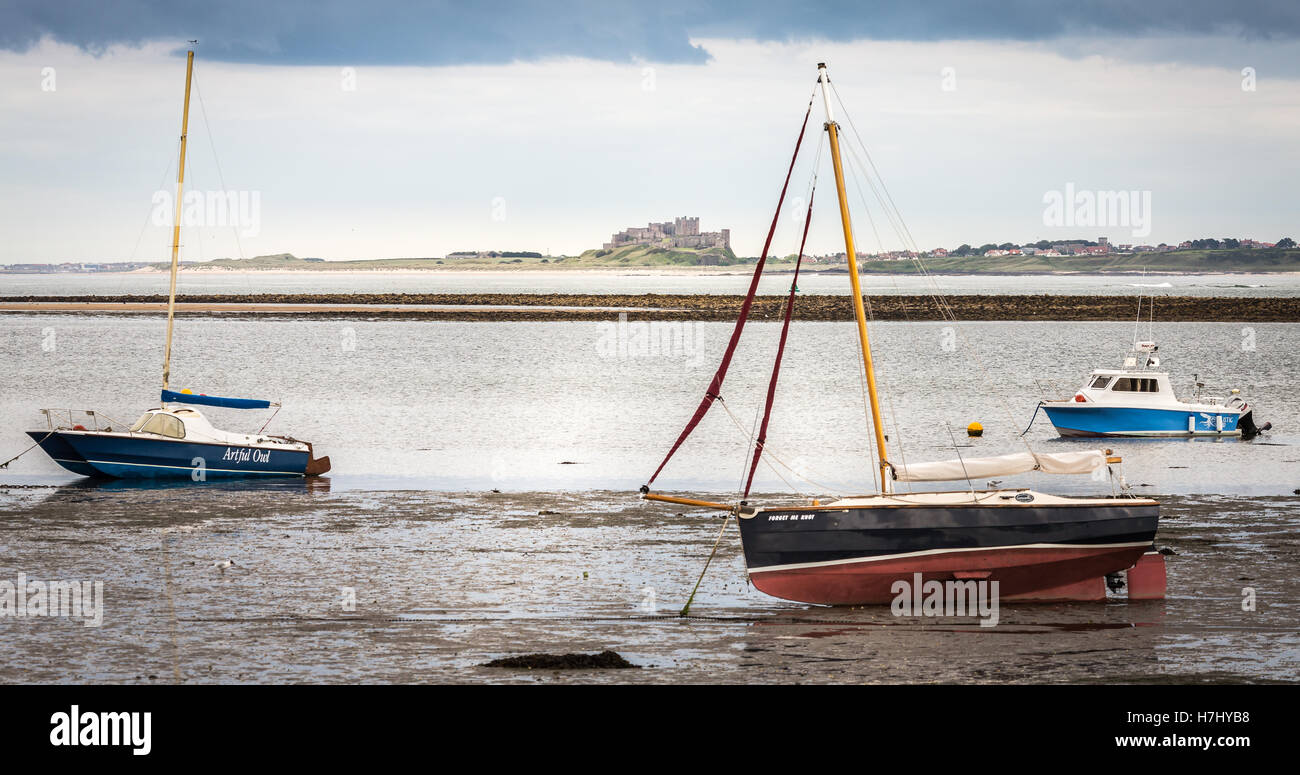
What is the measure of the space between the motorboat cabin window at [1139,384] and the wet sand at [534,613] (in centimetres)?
1864

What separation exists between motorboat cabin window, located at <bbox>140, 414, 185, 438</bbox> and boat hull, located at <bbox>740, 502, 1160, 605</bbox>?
70.9 ft

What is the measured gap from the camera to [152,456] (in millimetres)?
37750

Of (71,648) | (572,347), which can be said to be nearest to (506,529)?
(71,648)

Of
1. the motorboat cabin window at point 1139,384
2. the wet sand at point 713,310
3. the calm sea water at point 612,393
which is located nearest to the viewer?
the calm sea water at point 612,393

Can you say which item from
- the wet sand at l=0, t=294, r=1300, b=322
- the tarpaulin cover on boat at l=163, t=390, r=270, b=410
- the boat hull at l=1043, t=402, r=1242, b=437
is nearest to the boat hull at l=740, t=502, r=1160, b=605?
the tarpaulin cover on boat at l=163, t=390, r=270, b=410

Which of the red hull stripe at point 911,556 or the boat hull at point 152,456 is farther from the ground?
the boat hull at point 152,456

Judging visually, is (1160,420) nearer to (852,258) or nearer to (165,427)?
(852,258)

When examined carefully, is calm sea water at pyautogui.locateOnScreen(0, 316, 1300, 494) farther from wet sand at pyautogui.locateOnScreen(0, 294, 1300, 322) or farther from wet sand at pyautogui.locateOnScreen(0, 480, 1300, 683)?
wet sand at pyautogui.locateOnScreen(0, 294, 1300, 322)

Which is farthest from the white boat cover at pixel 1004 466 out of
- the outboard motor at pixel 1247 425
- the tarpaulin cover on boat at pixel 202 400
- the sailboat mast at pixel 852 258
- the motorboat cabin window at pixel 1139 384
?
the outboard motor at pixel 1247 425

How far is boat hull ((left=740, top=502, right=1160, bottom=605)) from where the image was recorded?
22.0 meters

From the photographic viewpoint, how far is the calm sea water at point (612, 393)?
136ft

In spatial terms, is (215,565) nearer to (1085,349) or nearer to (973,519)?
(973,519)

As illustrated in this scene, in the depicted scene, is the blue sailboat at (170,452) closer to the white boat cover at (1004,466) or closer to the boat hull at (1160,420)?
the white boat cover at (1004,466)
